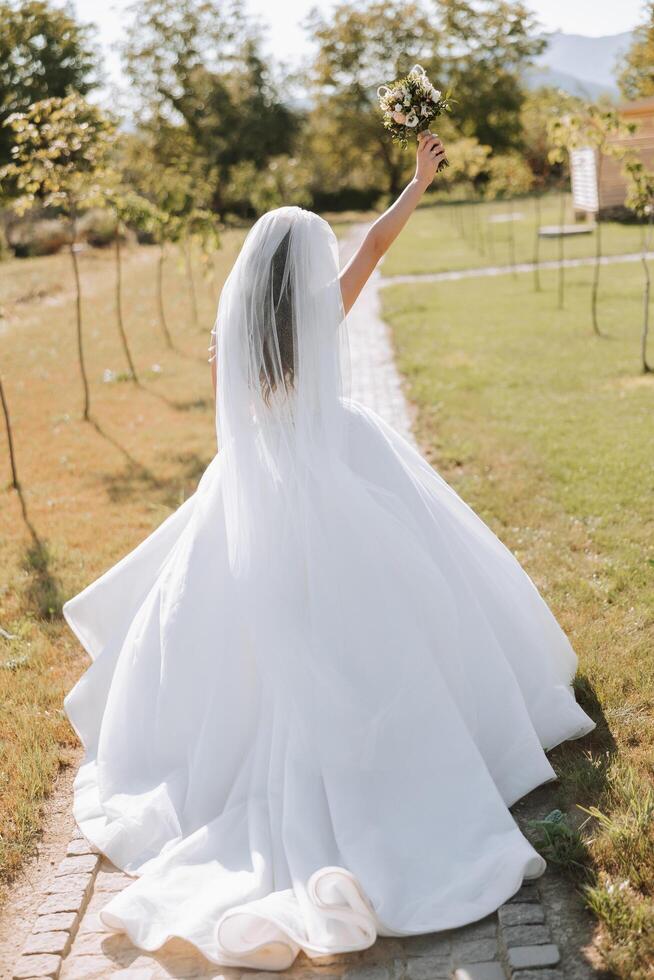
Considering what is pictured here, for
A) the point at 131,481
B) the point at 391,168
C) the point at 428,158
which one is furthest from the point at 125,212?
the point at 391,168

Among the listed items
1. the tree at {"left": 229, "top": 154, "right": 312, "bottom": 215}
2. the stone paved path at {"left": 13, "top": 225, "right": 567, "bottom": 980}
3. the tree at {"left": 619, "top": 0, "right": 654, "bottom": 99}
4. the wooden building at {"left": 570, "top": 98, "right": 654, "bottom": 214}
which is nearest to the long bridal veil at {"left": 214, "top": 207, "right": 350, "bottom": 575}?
the stone paved path at {"left": 13, "top": 225, "right": 567, "bottom": 980}

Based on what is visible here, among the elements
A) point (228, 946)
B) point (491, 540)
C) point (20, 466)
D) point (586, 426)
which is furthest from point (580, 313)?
point (228, 946)

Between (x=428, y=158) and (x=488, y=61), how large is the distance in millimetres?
67617

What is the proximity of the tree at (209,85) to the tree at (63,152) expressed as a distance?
4836 cm

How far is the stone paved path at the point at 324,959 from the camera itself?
3002 mm

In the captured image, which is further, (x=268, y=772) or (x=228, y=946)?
(x=268, y=772)

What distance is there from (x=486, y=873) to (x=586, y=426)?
6593 mm

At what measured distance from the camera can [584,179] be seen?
30.4 m

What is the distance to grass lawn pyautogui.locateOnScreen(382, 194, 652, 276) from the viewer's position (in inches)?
989

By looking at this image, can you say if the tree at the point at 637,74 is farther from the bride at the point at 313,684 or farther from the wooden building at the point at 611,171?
the bride at the point at 313,684

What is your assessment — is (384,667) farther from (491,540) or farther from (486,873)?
(491,540)

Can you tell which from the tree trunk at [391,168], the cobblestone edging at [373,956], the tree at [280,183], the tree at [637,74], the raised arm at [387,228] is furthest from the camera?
the tree trunk at [391,168]

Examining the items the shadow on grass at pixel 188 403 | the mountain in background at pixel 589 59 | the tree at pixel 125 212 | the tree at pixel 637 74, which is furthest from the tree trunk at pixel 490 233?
the shadow on grass at pixel 188 403

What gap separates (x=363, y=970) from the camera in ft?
10.0
